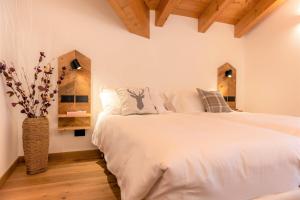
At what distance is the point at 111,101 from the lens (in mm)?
2447

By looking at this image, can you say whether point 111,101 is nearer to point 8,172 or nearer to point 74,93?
point 74,93

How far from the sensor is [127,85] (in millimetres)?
2883

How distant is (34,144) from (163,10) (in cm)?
226

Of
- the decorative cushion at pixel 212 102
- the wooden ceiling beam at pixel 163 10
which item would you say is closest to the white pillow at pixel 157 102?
the decorative cushion at pixel 212 102

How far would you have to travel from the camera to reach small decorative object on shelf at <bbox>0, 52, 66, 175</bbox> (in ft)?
6.70

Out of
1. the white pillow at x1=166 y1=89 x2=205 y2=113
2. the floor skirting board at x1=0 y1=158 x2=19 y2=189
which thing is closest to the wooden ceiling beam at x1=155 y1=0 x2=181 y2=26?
the white pillow at x1=166 y1=89 x2=205 y2=113

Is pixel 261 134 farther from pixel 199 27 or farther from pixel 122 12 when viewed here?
pixel 199 27

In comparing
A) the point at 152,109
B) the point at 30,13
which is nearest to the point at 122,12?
the point at 30,13

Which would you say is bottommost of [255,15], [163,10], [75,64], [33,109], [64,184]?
[64,184]

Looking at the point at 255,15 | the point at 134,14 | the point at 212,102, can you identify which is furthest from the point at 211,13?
the point at 212,102

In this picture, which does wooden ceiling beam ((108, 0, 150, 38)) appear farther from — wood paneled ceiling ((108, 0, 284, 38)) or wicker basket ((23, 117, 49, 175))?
wicker basket ((23, 117, 49, 175))

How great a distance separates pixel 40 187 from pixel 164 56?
2304 mm

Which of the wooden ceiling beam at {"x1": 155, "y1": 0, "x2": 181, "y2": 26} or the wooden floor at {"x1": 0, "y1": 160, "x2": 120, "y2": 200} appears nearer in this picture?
the wooden floor at {"x1": 0, "y1": 160, "x2": 120, "y2": 200}

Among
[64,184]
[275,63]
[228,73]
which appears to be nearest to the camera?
[64,184]
